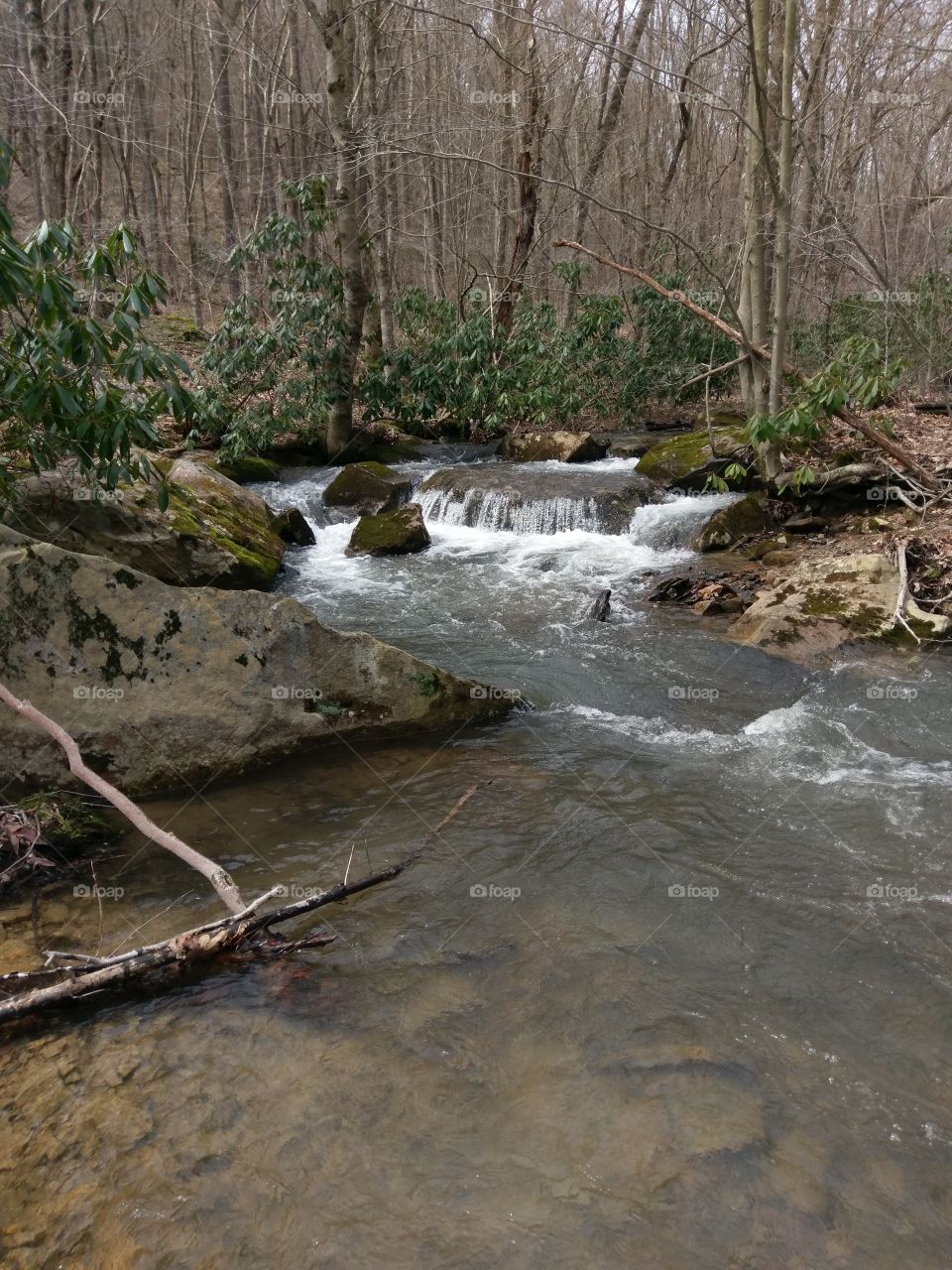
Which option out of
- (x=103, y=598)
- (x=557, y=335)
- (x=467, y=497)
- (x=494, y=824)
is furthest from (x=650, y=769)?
(x=557, y=335)

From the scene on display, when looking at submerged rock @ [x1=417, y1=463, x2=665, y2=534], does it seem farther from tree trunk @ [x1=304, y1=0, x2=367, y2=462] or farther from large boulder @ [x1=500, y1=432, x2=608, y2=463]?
tree trunk @ [x1=304, y1=0, x2=367, y2=462]

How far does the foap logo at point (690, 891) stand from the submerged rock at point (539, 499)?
7101 millimetres

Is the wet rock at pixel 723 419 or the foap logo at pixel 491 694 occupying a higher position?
the wet rock at pixel 723 419

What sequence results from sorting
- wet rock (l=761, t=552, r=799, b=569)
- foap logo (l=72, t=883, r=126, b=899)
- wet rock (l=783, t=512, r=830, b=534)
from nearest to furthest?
foap logo (l=72, t=883, r=126, b=899) < wet rock (l=761, t=552, r=799, b=569) < wet rock (l=783, t=512, r=830, b=534)

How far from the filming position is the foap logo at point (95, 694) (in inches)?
→ 161

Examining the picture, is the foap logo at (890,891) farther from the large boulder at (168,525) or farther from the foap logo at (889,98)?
the foap logo at (889,98)

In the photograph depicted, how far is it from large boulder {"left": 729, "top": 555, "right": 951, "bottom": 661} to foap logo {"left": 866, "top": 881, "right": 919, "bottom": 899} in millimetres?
2975

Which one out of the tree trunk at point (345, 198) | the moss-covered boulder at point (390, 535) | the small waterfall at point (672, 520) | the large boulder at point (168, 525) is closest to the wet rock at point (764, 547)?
the small waterfall at point (672, 520)

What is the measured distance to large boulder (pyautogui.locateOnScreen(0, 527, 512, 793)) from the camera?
4039mm

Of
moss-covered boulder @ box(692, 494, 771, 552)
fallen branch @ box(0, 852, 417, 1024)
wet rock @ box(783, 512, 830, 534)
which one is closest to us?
fallen branch @ box(0, 852, 417, 1024)

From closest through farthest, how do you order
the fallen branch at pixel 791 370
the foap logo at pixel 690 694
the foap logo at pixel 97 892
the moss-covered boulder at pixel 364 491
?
the foap logo at pixel 97 892 → the foap logo at pixel 690 694 → the fallen branch at pixel 791 370 → the moss-covered boulder at pixel 364 491

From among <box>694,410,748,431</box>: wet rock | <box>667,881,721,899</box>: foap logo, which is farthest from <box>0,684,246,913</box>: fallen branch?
<box>694,410,748,431</box>: wet rock

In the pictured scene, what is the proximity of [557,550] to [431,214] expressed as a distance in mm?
14350

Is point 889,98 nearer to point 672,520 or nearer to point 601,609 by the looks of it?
point 672,520
